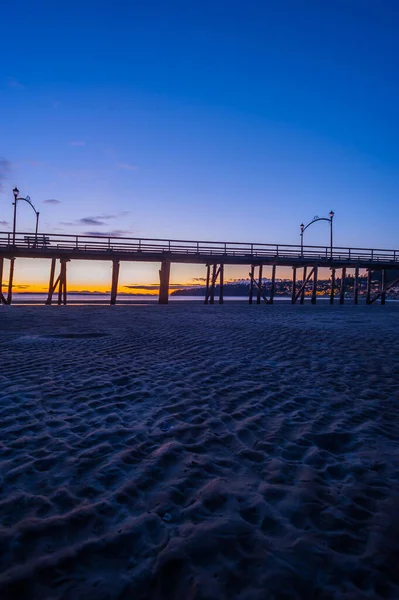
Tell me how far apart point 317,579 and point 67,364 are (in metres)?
5.72

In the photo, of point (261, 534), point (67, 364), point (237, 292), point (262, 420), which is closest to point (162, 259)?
point (67, 364)

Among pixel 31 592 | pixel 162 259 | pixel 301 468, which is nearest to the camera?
pixel 31 592

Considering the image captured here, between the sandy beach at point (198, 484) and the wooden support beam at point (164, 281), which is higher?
the wooden support beam at point (164, 281)

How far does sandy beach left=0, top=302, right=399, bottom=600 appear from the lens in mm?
1811

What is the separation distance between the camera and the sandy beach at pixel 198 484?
71.3 inches

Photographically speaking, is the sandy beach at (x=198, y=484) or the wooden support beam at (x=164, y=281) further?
the wooden support beam at (x=164, y=281)

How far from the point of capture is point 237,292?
110 meters

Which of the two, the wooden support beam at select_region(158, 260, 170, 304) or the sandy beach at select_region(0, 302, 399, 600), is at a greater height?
the wooden support beam at select_region(158, 260, 170, 304)

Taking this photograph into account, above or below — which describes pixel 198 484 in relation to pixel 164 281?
below

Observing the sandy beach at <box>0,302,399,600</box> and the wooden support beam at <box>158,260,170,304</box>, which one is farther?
the wooden support beam at <box>158,260,170,304</box>

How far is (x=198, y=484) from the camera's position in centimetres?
266

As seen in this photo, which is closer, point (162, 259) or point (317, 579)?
point (317, 579)

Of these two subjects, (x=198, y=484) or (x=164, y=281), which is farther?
(x=164, y=281)

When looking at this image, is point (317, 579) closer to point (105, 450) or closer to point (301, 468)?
point (301, 468)
